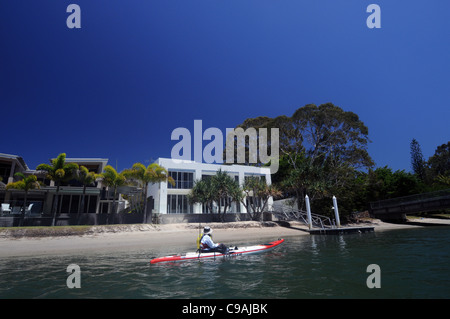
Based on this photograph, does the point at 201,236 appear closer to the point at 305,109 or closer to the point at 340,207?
the point at 340,207

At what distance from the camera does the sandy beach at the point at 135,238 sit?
53.2 feet

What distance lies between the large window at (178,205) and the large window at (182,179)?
4.73 ft

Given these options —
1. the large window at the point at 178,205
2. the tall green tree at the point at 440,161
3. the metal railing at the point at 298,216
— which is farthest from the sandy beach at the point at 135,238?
the tall green tree at the point at 440,161

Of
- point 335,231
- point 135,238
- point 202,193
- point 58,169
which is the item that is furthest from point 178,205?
point 335,231

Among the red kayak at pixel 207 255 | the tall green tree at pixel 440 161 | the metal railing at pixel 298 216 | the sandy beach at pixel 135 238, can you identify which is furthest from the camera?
the tall green tree at pixel 440 161

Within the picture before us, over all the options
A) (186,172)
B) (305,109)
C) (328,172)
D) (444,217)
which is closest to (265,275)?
(186,172)

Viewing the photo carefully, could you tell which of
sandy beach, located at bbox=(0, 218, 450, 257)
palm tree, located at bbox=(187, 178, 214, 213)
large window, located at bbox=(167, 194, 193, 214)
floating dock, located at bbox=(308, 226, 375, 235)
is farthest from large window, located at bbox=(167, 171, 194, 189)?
floating dock, located at bbox=(308, 226, 375, 235)

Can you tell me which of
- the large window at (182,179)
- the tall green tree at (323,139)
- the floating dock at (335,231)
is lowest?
the floating dock at (335,231)

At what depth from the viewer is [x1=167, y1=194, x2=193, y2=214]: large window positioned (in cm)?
3262

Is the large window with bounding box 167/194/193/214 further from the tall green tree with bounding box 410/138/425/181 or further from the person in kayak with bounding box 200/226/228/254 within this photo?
the tall green tree with bounding box 410/138/425/181

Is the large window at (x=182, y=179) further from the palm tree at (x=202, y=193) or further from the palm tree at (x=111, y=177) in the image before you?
the palm tree at (x=111, y=177)

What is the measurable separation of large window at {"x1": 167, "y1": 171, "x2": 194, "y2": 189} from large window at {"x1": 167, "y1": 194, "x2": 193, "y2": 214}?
1441 mm
